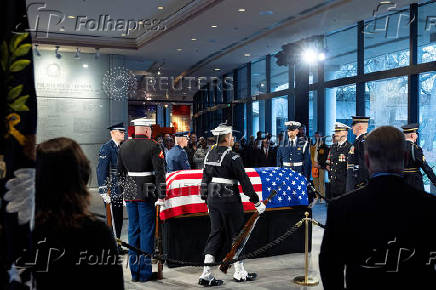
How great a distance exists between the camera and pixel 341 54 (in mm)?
9992

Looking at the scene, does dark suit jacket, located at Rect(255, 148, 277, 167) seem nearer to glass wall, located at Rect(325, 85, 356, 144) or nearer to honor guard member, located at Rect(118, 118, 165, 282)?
glass wall, located at Rect(325, 85, 356, 144)

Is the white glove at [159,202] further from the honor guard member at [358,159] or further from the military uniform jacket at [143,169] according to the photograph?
the honor guard member at [358,159]

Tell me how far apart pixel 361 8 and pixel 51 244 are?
26.1 feet

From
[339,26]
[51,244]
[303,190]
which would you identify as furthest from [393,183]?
[339,26]

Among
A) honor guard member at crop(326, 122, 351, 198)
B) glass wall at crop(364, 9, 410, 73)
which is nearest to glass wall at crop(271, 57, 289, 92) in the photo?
glass wall at crop(364, 9, 410, 73)

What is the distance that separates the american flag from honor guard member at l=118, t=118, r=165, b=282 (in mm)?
324

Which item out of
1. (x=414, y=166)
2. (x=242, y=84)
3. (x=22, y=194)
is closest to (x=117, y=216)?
(x=414, y=166)

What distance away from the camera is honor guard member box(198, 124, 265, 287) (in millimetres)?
4332

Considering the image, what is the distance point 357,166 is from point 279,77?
7046mm

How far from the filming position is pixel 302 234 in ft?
18.3

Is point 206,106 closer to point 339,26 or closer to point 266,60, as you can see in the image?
point 266,60

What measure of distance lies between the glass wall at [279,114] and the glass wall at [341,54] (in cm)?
234

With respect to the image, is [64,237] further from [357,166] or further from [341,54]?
[341,54]

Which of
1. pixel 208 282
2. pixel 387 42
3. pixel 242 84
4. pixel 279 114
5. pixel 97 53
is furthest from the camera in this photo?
pixel 242 84
